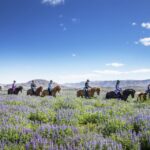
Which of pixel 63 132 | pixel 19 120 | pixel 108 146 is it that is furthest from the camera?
pixel 19 120

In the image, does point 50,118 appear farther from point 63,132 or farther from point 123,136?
point 123,136

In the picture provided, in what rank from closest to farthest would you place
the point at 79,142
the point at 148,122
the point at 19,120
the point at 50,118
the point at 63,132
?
the point at 79,142 → the point at 63,132 → the point at 148,122 → the point at 19,120 → the point at 50,118

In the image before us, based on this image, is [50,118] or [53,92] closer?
[50,118]

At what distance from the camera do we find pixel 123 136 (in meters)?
6.46

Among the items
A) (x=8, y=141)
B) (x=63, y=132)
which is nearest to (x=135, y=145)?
(x=63, y=132)

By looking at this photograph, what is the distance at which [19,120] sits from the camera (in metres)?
8.81

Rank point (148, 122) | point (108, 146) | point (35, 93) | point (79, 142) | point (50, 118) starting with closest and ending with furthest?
point (108, 146) → point (79, 142) → point (148, 122) → point (50, 118) → point (35, 93)

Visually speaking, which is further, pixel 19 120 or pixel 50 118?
pixel 50 118

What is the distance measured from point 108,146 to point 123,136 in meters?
0.99

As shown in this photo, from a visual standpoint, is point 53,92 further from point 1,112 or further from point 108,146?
point 108,146

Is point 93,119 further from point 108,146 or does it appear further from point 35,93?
point 35,93

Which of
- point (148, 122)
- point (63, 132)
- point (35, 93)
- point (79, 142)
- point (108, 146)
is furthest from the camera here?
point (35, 93)

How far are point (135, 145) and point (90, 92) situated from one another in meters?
31.6

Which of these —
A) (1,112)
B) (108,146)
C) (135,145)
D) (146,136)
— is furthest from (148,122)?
(1,112)
